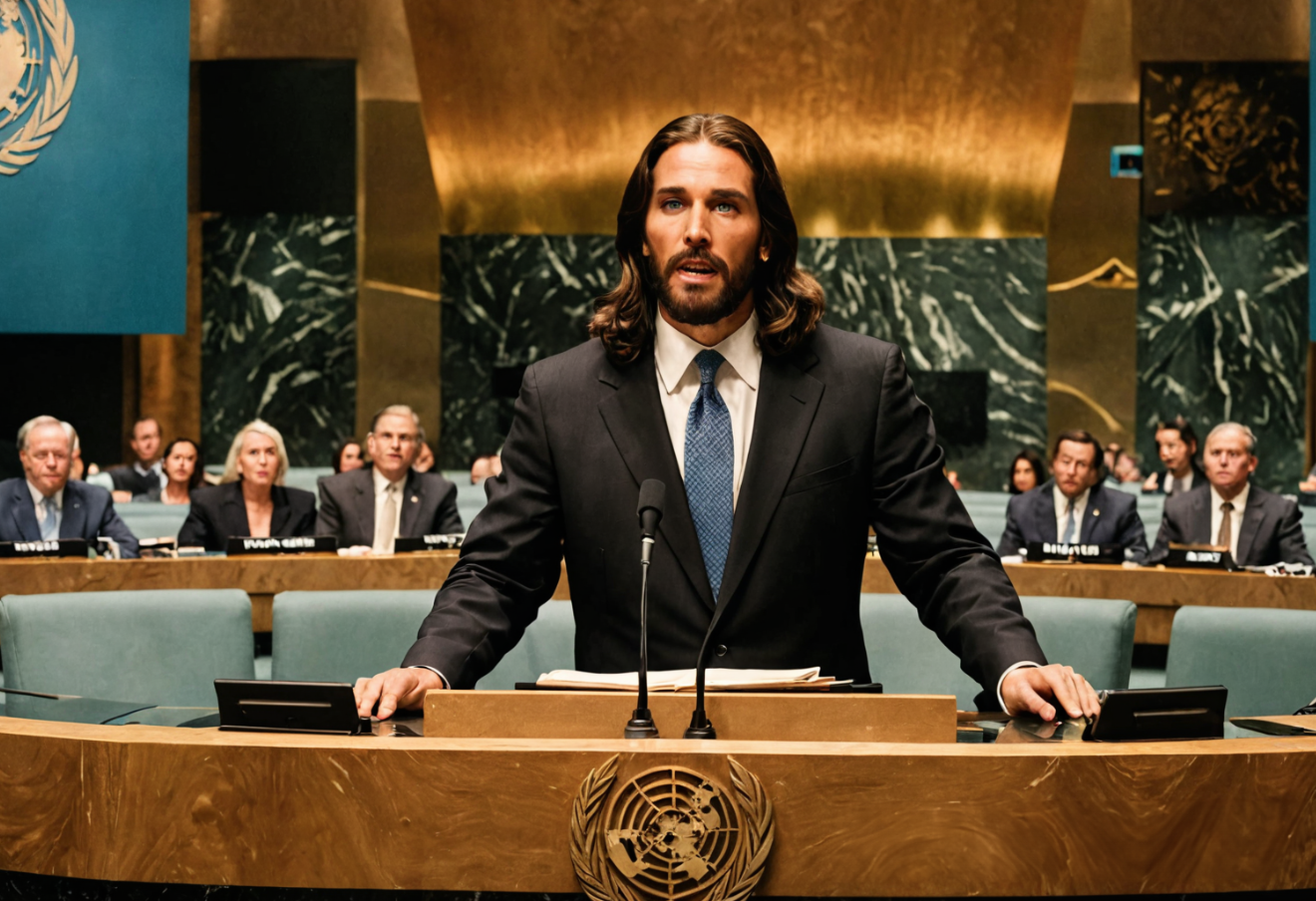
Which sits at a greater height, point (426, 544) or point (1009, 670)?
point (1009, 670)

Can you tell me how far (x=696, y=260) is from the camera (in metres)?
1.94

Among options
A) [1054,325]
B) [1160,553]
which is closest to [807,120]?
[1054,325]

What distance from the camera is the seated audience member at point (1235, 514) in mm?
5789

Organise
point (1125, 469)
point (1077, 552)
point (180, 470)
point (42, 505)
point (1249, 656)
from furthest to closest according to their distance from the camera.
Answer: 1. point (1125, 469)
2. point (180, 470)
3. point (42, 505)
4. point (1077, 552)
5. point (1249, 656)

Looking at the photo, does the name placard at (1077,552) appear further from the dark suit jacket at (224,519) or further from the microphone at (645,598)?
the microphone at (645,598)

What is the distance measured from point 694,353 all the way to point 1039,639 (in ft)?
5.06

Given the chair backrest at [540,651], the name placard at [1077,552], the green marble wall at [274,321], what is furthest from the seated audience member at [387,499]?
the green marble wall at [274,321]

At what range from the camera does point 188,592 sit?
328 centimetres

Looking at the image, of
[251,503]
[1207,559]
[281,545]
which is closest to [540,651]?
[281,545]

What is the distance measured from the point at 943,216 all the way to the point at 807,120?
1.62 metres

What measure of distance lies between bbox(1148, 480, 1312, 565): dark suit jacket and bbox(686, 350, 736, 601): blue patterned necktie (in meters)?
4.16

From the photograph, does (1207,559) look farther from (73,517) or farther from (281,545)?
(73,517)

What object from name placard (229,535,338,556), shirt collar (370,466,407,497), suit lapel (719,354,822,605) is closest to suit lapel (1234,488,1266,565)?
shirt collar (370,466,407,497)

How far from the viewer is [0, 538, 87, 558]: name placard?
488 cm
